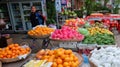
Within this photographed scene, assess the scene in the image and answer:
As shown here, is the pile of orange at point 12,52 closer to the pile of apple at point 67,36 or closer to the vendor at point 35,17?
the pile of apple at point 67,36

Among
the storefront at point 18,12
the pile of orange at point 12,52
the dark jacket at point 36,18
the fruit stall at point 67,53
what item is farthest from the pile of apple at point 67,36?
the storefront at point 18,12

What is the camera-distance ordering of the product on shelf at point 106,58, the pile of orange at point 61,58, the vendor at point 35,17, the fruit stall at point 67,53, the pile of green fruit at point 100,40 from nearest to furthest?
the product on shelf at point 106,58 → the fruit stall at point 67,53 → the pile of orange at point 61,58 → the pile of green fruit at point 100,40 → the vendor at point 35,17

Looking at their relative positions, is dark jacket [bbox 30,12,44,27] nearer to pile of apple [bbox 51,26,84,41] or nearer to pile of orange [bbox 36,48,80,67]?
pile of apple [bbox 51,26,84,41]

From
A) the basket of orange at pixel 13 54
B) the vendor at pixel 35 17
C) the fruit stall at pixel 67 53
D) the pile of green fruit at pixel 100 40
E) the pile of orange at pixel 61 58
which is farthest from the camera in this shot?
the vendor at pixel 35 17

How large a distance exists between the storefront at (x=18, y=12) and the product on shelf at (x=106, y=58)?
22.7ft

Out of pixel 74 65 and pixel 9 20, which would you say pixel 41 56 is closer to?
pixel 74 65

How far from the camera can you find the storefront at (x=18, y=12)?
9.16 m

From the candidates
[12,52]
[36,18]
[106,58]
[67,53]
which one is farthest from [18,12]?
[106,58]

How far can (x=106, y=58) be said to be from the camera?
219cm

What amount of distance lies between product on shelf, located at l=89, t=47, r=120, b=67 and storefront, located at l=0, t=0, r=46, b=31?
6910mm

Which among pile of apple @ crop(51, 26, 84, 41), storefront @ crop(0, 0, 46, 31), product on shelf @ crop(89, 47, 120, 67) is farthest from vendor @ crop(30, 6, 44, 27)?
product on shelf @ crop(89, 47, 120, 67)

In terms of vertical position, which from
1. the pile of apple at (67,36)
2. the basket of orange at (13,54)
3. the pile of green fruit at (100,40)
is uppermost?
the pile of apple at (67,36)

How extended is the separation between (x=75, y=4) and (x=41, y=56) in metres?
13.4

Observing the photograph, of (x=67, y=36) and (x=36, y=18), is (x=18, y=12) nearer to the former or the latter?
→ (x=36, y=18)
